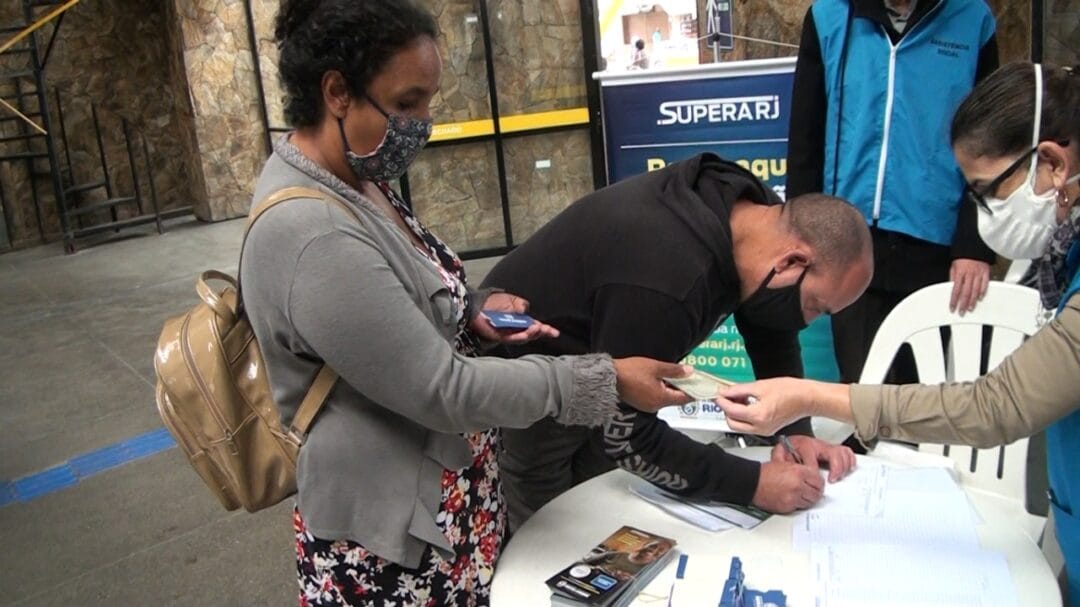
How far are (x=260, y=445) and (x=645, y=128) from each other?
2.16 metres

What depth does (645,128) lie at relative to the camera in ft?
10.4

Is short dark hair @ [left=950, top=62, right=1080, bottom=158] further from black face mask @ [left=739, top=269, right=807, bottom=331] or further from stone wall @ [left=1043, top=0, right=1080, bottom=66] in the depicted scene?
stone wall @ [left=1043, top=0, right=1080, bottom=66]

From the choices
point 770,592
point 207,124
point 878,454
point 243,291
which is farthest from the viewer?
point 207,124

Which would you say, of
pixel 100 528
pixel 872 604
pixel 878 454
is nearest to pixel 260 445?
pixel 872 604

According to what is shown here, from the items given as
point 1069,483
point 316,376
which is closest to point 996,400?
point 1069,483

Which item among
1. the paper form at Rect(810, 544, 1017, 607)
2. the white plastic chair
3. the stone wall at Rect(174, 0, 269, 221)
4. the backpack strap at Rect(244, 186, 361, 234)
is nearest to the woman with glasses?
the paper form at Rect(810, 544, 1017, 607)

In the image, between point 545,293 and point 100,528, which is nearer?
point 545,293

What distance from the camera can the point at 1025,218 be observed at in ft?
4.61

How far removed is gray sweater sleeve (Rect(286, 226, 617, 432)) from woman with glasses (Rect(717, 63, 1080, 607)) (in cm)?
48

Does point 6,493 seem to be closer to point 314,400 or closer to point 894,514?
point 314,400

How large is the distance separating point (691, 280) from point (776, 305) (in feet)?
0.79

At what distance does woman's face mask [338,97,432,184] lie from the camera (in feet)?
4.17

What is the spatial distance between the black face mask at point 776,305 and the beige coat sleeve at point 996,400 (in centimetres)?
24

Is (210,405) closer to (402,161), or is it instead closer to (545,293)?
(402,161)
